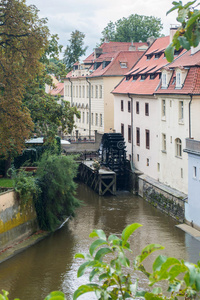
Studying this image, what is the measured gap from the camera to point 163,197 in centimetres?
2711

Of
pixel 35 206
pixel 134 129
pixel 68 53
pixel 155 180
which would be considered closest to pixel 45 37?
pixel 35 206

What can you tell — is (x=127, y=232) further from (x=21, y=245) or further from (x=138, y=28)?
(x=138, y=28)

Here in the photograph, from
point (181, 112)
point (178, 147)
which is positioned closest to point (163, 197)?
point (178, 147)

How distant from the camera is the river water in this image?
1631 centimetres

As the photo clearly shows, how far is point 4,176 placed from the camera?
26.1 metres

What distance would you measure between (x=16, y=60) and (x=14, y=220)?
655 cm

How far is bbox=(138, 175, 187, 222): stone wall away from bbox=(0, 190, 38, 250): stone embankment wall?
22.5ft

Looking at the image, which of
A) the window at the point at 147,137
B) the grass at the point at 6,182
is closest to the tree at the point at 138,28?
the window at the point at 147,137

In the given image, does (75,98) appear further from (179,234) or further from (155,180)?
(179,234)

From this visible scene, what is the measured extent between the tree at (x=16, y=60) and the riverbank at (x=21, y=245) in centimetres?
371

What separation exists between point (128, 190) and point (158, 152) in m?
5.31

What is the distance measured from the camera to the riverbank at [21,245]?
18.9 m

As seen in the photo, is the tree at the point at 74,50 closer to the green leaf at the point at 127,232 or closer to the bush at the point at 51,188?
the bush at the point at 51,188

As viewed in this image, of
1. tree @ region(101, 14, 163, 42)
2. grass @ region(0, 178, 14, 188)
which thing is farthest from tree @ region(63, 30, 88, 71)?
grass @ region(0, 178, 14, 188)
